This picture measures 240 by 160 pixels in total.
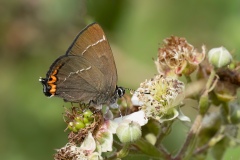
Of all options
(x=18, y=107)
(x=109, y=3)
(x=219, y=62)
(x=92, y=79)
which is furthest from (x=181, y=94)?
(x=18, y=107)

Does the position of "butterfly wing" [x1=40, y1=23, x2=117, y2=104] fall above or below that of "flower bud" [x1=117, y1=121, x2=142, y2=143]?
above

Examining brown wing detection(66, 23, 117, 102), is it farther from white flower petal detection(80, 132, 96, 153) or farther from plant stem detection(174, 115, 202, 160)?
plant stem detection(174, 115, 202, 160)

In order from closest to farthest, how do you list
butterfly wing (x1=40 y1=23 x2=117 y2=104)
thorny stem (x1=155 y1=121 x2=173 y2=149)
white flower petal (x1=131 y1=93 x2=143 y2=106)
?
butterfly wing (x1=40 y1=23 x2=117 y2=104) → thorny stem (x1=155 y1=121 x2=173 y2=149) → white flower petal (x1=131 y1=93 x2=143 y2=106)

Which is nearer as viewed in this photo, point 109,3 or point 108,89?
point 108,89

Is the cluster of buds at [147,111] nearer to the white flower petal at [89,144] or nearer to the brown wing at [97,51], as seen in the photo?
the white flower petal at [89,144]

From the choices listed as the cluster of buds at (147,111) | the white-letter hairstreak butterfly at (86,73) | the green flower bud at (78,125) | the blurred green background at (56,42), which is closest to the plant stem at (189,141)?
the cluster of buds at (147,111)

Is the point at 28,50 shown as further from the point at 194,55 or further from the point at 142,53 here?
the point at 194,55

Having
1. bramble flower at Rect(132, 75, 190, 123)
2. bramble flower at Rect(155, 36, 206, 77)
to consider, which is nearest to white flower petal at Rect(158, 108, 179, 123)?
bramble flower at Rect(132, 75, 190, 123)
